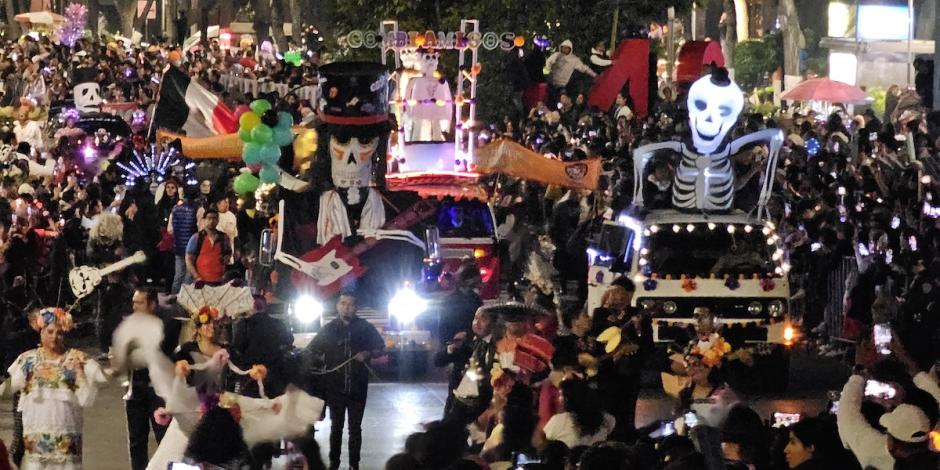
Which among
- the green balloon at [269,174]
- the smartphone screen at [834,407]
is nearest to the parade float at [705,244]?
the green balloon at [269,174]

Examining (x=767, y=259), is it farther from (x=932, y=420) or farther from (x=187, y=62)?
(x=187, y=62)

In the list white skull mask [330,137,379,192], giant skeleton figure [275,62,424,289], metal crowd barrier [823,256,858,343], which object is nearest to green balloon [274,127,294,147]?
giant skeleton figure [275,62,424,289]

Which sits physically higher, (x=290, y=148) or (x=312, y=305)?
(x=290, y=148)

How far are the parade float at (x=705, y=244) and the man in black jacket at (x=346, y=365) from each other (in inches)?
154

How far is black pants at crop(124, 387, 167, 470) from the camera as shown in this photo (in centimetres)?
1488

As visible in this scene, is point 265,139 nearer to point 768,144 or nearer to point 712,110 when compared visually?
point 712,110

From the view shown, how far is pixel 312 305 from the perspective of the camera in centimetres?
2039

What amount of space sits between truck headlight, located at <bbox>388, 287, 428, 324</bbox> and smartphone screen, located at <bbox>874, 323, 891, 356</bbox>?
206 inches

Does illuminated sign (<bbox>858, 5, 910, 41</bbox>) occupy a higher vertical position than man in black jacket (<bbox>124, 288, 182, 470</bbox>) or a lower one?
higher

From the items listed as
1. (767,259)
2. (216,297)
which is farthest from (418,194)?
(216,297)

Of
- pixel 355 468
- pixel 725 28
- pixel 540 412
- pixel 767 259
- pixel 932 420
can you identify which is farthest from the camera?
pixel 725 28

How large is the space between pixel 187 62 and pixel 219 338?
127 feet

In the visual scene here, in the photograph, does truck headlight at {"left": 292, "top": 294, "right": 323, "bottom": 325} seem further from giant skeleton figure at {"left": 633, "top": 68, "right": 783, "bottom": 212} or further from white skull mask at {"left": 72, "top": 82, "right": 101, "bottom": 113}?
white skull mask at {"left": 72, "top": 82, "right": 101, "bottom": 113}

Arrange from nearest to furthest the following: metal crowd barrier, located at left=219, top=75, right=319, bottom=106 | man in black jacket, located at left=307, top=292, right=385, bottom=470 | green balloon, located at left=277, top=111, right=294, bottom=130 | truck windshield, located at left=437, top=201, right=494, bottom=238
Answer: man in black jacket, located at left=307, top=292, right=385, bottom=470 → green balloon, located at left=277, top=111, right=294, bottom=130 → truck windshield, located at left=437, top=201, right=494, bottom=238 → metal crowd barrier, located at left=219, top=75, right=319, bottom=106
